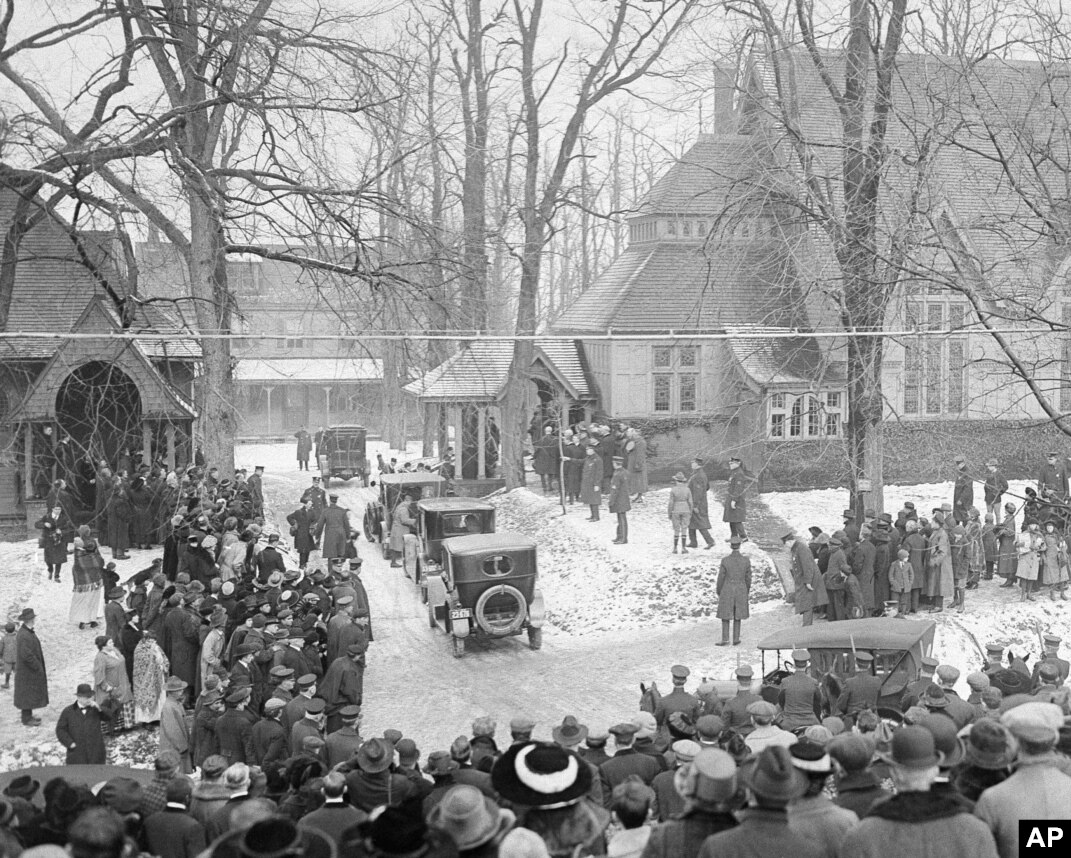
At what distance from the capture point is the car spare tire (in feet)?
55.5

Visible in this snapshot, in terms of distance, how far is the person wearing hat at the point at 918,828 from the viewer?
4.68 metres

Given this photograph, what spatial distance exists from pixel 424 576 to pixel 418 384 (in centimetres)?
1557

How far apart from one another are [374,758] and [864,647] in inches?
267

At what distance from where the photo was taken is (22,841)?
5676 millimetres

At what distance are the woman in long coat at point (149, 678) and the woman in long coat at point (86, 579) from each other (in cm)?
454

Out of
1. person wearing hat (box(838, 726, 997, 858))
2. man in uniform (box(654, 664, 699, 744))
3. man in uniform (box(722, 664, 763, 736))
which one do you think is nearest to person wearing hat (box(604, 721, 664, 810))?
man in uniform (box(722, 664, 763, 736))

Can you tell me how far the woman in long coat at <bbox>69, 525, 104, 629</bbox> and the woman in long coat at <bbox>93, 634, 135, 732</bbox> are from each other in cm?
428

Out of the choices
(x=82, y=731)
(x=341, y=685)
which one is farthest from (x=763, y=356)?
(x=82, y=731)

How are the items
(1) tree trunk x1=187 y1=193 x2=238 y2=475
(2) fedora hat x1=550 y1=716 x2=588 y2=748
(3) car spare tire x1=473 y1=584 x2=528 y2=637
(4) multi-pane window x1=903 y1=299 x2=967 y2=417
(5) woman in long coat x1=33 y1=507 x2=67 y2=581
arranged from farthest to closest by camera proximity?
(4) multi-pane window x1=903 y1=299 x2=967 y2=417 < (5) woman in long coat x1=33 y1=507 x2=67 y2=581 < (1) tree trunk x1=187 y1=193 x2=238 y2=475 < (3) car spare tire x1=473 y1=584 x2=528 y2=637 < (2) fedora hat x1=550 y1=716 x2=588 y2=748

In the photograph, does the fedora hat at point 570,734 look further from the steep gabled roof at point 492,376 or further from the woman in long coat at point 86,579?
the steep gabled roof at point 492,376

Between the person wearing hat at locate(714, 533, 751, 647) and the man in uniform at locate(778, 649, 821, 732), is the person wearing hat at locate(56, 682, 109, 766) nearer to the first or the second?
the man in uniform at locate(778, 649, 821, 732)

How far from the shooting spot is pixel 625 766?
8430mm

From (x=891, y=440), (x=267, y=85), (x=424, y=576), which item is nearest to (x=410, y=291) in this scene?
(x=267, y=85)

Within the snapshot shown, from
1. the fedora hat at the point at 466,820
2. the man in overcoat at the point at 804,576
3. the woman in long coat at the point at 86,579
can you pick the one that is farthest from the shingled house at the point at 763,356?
the fedora hat at the point at 466,820
